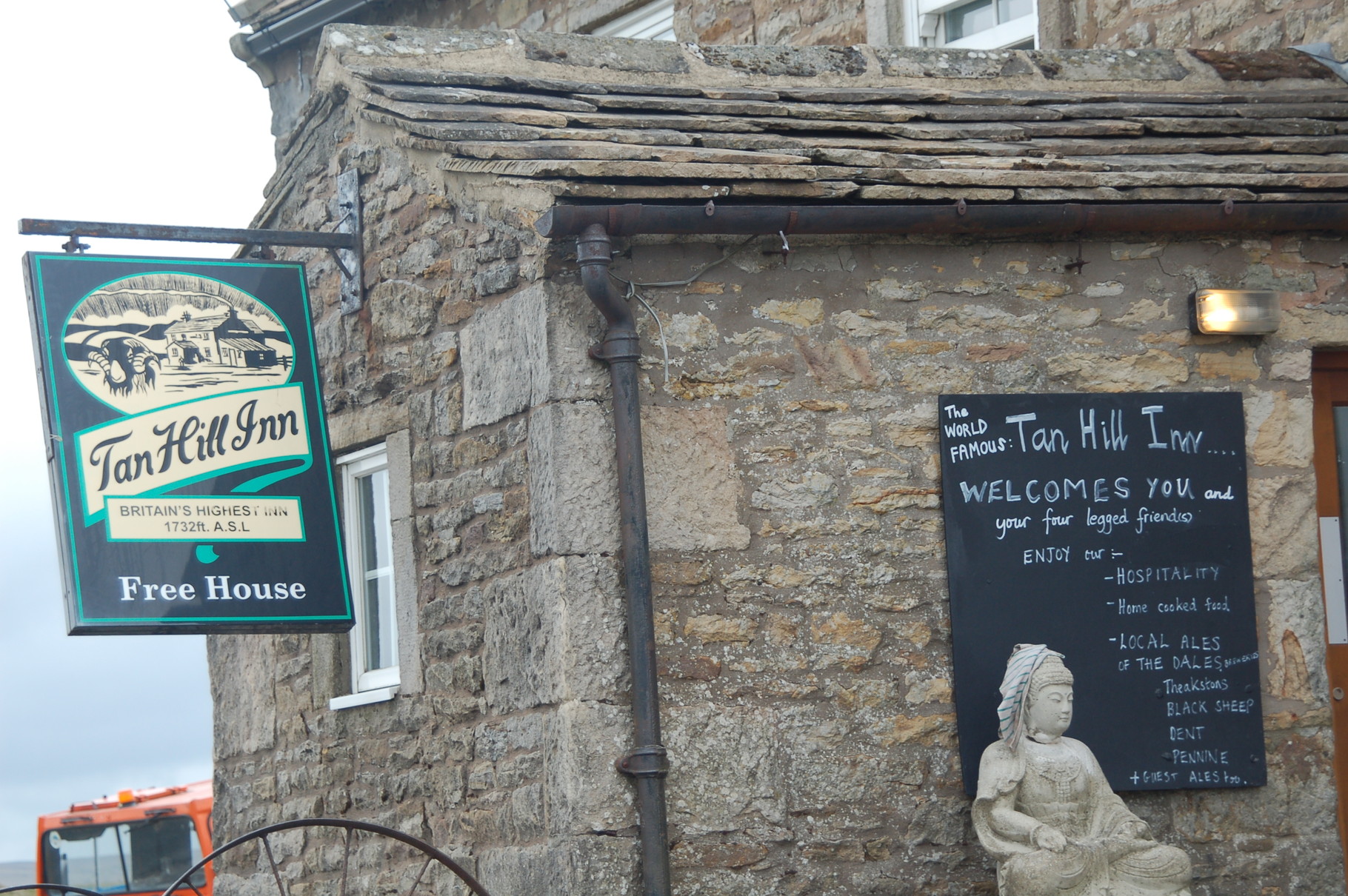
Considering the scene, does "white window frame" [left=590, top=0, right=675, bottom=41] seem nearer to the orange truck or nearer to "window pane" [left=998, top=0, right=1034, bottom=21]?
"window pane" [left=998, top=0, right=1034, bottom=21]

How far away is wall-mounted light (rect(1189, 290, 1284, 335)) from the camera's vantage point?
5.41 metres

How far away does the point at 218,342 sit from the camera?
5660mm

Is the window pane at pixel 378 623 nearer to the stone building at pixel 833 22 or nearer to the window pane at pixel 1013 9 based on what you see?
the stone building at pixel 833 22

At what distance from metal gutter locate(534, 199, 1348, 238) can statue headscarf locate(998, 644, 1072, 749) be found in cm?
146

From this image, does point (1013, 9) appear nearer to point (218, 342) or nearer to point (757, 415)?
point (757, 415)

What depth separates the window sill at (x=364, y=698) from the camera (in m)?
5.95

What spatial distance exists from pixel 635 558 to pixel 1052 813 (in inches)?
57.9

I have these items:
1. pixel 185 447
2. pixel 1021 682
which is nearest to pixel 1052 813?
pixel 1021 682

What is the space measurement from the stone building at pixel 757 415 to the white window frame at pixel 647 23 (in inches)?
143

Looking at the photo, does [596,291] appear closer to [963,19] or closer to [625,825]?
[625,825]

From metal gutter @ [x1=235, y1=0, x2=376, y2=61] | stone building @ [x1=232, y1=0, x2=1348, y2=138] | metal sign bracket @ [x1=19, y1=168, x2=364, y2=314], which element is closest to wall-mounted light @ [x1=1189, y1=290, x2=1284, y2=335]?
stone building @ [x1=232, y1=0, x2=1348, y2=138]

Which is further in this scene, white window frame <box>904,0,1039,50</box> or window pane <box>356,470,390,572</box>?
white window frame <box>904,0,1039,50</box>

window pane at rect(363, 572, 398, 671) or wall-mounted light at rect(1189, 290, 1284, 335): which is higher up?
wall-mounted light at rect(1189, 290, 1284, 335)

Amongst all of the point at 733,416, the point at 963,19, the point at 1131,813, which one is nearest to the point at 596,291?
the point at 733,416
